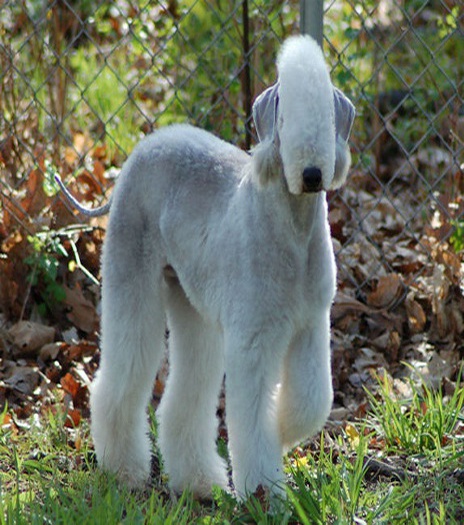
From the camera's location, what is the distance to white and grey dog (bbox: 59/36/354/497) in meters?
3.46

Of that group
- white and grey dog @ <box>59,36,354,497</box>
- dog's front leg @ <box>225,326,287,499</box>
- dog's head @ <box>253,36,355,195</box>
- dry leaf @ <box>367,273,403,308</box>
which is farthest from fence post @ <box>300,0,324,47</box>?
dog's front leg @ <box>225,326,287,499</box>

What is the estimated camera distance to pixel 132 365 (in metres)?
4.14

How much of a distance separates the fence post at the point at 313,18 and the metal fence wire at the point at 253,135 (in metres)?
0.67

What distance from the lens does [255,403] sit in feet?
11.8

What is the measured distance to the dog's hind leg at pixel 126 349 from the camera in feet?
13.5

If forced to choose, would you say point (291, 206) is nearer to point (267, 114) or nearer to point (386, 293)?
point (267, 114)

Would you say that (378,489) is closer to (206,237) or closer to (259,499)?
(259,499)

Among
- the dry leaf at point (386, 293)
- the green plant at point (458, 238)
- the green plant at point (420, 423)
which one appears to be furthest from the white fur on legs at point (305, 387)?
the green plant at point (458, 238)

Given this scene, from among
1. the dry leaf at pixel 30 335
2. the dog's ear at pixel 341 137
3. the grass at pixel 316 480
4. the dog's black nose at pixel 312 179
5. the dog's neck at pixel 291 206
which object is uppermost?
the dog's ear at pixel 341 137

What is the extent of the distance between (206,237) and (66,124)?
137 inches

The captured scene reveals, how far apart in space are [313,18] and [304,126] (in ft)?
5.19

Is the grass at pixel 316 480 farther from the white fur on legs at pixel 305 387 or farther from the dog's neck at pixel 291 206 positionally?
the dog's neck at pixel 291 206

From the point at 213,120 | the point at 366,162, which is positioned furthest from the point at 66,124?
the point at 366,162

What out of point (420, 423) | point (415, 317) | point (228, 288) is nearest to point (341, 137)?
point (228, 288)
